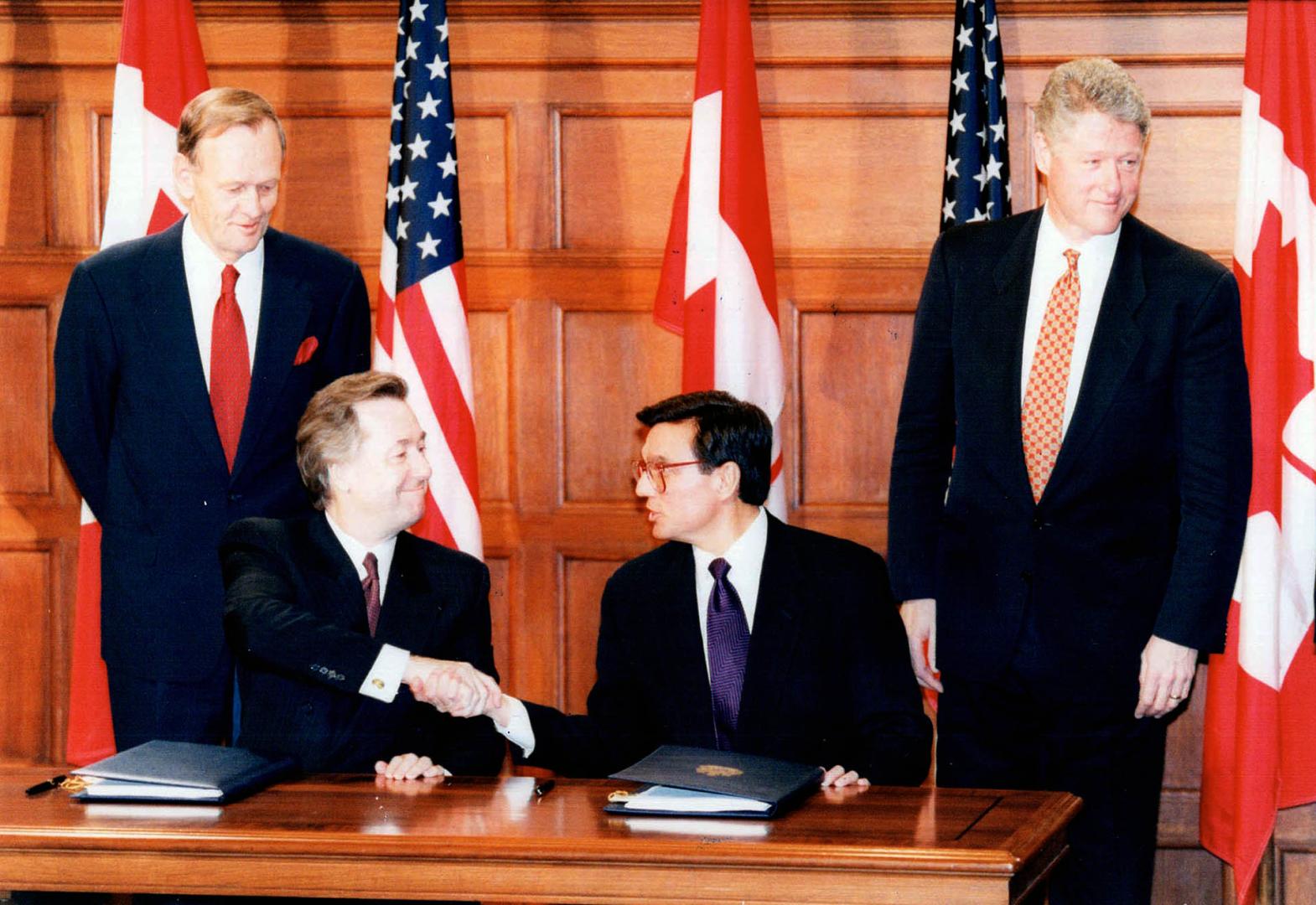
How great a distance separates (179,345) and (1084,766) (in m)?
2.04

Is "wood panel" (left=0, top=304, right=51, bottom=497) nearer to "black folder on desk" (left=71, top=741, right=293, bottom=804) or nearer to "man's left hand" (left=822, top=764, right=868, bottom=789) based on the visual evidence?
"black folder on desk" (left=71, top=741, right=293, bottom=804)

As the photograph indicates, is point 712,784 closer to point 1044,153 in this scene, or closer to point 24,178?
point 1044,153

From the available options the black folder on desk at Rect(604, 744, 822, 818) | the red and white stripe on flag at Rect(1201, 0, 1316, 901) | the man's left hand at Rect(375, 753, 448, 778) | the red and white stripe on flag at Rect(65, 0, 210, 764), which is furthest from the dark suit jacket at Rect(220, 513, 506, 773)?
the red and white stripe on flag at Rect(1201, 0, 1316, 901)

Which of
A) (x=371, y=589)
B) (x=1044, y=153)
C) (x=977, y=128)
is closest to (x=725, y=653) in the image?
(x=371, y=589)

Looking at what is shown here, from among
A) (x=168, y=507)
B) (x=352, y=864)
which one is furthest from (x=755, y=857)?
(x=168, y=507)

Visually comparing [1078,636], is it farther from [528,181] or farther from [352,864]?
[528,181]

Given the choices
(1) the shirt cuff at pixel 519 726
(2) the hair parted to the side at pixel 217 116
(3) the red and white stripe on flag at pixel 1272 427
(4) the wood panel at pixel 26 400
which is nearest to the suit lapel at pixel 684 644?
(1) the shirt cuff at pixel 519 726

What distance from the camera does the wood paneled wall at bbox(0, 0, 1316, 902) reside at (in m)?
4.48

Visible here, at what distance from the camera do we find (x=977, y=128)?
4.10 meters

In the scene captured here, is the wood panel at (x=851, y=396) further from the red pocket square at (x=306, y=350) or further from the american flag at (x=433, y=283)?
the red pocket square at (x=306, y=350)

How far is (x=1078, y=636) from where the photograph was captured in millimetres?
3066

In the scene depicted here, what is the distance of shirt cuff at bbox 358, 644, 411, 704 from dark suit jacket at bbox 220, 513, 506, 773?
1 cm

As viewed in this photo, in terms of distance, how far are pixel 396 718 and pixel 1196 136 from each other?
2672mm

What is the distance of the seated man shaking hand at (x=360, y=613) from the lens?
2824mm
